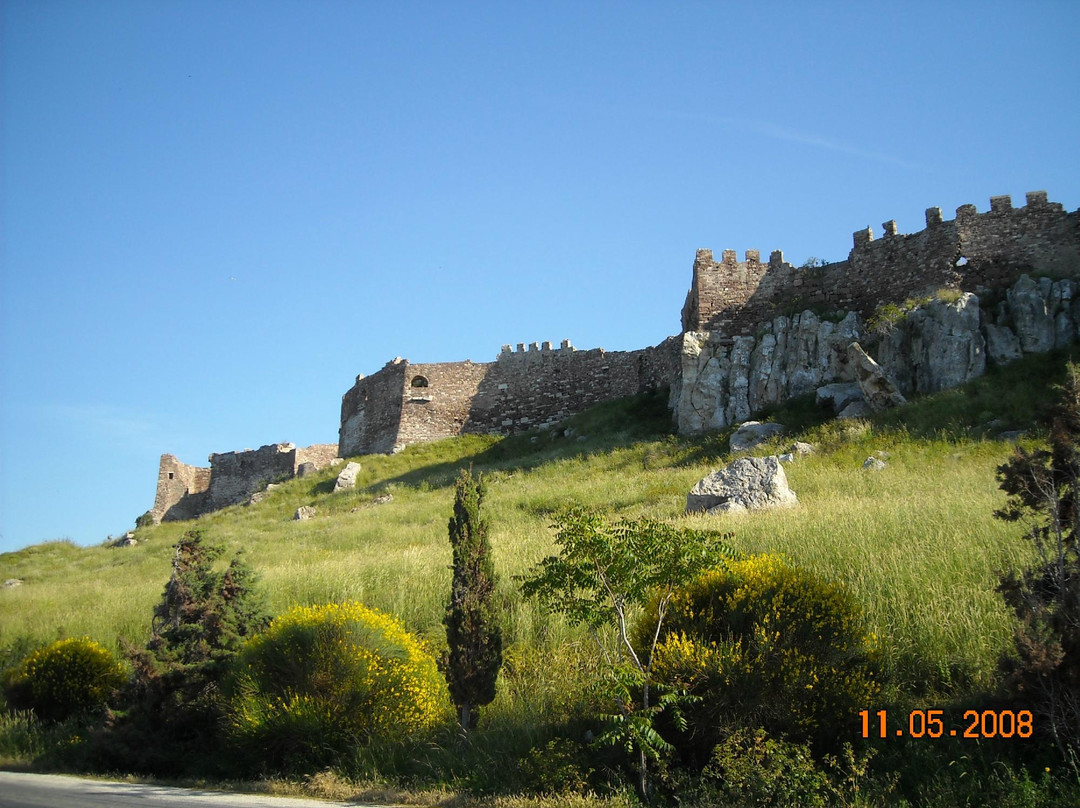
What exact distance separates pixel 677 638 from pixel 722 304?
A: 69.4ft

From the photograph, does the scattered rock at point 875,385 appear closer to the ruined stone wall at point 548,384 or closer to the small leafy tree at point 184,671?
the ruined stone wall at point 548,384

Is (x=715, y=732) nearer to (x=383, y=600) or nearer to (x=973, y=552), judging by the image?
(x=973, y=552)

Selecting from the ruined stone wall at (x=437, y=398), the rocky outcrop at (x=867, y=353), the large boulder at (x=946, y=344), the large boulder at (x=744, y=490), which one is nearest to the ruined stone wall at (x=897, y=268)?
the rocky outcrop at (x=867, y=353)

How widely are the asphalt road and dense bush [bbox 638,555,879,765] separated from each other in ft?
10.6

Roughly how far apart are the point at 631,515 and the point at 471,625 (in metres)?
7.98

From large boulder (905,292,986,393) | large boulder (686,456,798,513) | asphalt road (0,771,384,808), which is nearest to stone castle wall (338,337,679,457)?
large boulder (905,292,986,393)

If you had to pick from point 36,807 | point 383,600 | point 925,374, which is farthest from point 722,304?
point 36,807

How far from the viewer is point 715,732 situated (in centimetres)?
838

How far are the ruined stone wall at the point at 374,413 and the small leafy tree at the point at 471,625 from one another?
25.0m

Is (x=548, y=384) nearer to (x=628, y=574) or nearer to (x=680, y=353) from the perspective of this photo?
(x=680, y=353)

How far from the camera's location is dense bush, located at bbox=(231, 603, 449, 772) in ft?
32.9

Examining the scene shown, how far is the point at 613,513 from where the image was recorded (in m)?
18.0

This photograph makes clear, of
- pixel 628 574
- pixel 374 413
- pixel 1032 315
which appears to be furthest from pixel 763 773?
pixel 374 413

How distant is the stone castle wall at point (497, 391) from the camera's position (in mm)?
34562
